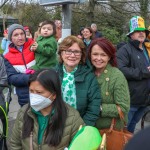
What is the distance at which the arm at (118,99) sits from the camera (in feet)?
8.21

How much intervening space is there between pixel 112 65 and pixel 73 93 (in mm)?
465

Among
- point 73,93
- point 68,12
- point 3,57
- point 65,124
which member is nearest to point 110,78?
point 73,93

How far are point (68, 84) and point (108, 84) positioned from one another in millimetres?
352

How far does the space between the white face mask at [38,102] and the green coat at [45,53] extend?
3.63 feet

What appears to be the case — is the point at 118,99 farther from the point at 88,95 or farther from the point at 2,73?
the point at 2,73

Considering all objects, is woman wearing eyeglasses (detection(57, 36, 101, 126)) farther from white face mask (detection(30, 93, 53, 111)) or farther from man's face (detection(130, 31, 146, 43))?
man's face (detection(130, 31, 146, 43))

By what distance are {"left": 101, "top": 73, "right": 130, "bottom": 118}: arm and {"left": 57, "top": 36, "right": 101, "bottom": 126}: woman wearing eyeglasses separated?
0.28 ft

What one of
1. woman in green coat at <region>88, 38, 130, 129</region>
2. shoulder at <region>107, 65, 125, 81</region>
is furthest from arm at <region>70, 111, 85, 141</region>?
shoulder at <region>107, 65, 125, 81</region>

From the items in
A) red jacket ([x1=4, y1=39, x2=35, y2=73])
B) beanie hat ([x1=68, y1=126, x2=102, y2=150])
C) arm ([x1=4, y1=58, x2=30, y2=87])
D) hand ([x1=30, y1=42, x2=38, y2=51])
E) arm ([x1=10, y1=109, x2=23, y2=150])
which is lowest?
arm ([x1=10, y1=109, x2=23, y2=150])

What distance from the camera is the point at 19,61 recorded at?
3.26 m

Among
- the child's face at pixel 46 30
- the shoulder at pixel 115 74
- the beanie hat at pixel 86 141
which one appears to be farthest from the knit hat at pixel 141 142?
the child's face at pixel 46 30

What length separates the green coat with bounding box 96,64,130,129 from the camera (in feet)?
8.23

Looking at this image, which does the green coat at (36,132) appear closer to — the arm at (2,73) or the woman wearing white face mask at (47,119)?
the woman wearing white face mask at (47,119)

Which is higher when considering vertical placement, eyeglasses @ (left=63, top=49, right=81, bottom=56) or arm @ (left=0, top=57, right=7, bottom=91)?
eyeglasses @ (left=63, top=49, right=81, bottom=56)
